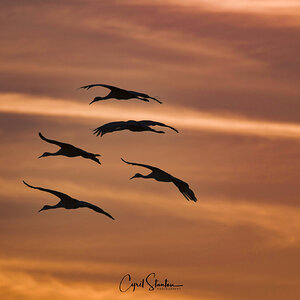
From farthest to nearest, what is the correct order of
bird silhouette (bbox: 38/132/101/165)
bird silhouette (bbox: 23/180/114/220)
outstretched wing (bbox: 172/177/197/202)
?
outstretched wing (bbox: 172/177/197/202), bird silhouette (bbox: 38/132/101/165), bird silhouette (bbox: 23/180/114/220)

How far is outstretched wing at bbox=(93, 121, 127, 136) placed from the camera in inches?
1662

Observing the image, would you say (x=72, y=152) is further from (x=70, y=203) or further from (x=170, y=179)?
(x=170, y=179)

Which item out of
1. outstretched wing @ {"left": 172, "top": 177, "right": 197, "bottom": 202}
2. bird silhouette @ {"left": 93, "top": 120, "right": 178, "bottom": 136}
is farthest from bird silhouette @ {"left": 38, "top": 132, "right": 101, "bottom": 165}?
outstretched wing @ {"left": 172, "top": 177, "right": 197, "bottom": 202}

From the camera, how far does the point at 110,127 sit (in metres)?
42.5

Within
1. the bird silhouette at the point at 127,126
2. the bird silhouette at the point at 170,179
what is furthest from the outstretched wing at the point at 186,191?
the bird silhouette at the point at 127,126

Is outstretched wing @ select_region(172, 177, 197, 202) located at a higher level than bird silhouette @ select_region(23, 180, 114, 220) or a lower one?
higher

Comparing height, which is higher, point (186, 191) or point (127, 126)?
point (127, 126)

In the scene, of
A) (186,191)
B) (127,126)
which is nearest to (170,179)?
(186,191)

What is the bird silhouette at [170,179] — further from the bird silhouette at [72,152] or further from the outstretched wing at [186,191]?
the bird silhouette at [72,152]

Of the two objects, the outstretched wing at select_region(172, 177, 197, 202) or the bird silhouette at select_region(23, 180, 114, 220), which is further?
the outstretched wing at select_region(172, 177, 197, 202)

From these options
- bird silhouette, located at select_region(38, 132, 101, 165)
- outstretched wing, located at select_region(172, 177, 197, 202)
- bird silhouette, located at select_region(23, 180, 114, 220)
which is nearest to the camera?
bird silhouette, located at select_region(23, 180, 114, 220)

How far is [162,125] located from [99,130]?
3134 mm

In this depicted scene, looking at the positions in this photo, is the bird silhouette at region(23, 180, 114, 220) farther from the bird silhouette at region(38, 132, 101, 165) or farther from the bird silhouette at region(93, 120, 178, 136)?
the bird silhouette at region(93, 120, 178, 136)

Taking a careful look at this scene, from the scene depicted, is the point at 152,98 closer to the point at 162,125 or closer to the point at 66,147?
the point at 162,125
